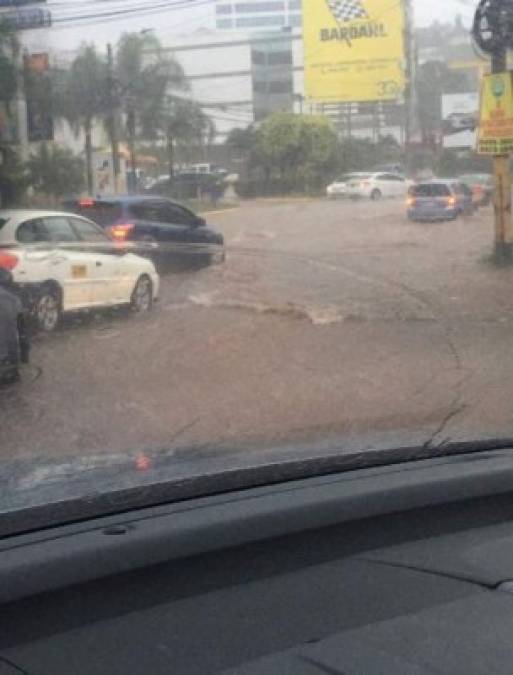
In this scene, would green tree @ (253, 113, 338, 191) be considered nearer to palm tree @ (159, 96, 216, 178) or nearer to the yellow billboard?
the yellow billboard

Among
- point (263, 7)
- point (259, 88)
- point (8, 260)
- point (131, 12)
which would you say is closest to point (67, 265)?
point (8, 260)

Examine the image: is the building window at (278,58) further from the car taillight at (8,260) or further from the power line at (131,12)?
the car taillight at (8,260)

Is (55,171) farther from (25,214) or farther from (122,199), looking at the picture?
(25,214)

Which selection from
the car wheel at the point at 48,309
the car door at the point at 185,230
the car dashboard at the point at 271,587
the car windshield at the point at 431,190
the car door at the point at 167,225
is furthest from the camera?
the car windshield at the point at 431,190

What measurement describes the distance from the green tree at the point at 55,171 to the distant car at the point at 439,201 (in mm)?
2169

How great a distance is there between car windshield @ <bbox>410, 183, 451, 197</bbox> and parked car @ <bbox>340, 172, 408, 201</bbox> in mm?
72

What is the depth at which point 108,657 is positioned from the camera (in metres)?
1.80

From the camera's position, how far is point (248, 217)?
6.43m

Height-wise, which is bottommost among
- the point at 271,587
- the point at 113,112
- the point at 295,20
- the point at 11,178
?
the point at 271,587

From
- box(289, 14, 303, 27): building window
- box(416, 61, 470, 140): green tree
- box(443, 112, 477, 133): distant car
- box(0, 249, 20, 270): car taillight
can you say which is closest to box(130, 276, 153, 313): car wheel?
box(0, 249, 20, 270): car taillight

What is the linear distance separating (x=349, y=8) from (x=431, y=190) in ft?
4.57

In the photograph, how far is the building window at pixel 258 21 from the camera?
616 cm

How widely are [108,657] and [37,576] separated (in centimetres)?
18

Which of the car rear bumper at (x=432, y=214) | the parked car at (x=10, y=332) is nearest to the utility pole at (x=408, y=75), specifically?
the car rear bumper at (x=432, y=214)
